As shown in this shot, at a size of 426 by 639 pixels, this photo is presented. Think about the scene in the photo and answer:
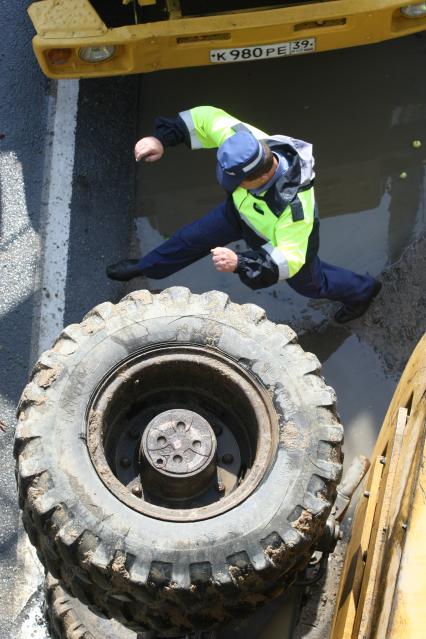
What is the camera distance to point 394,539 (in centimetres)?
319

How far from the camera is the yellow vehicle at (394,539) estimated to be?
9.46 feet

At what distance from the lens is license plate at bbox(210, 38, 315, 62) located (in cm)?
567

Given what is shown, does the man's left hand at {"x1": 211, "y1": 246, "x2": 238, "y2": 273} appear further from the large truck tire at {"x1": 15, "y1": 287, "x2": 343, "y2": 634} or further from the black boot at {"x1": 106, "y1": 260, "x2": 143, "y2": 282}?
the black boot at {"x1": 106, "y1": 260, "x2": 143, "y2": 282}

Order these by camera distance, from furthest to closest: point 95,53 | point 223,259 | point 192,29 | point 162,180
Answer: point 162,180, point 95,53, point 192,29, point 223,259

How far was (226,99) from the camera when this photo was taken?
654cm

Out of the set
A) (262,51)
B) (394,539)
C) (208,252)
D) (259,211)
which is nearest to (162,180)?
(208,252)

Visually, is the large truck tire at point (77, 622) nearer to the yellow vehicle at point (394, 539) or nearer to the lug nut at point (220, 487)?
the lug nut at point (220, 487)

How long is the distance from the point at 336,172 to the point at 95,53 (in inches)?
68.5

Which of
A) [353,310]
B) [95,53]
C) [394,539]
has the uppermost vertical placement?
[95,53]

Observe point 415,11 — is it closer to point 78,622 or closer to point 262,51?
point 262,51

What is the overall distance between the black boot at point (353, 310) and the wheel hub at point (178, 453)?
1.93 m

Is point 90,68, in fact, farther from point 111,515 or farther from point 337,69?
point 111,515

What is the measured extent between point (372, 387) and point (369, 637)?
2.67m

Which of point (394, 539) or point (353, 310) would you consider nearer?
point (394, 539)
